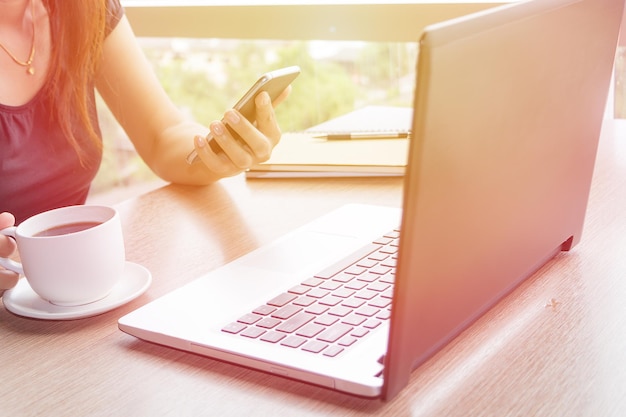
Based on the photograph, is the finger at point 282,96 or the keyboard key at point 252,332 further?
the finger at point 282,96

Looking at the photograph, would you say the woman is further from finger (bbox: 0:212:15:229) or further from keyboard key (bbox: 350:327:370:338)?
keyboard key (bbox: 350:327:370:338)

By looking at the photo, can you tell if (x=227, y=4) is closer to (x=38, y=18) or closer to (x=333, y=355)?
(x=38, y=18)

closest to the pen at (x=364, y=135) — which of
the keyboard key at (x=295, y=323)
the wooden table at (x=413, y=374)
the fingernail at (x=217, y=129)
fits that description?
Answer: the fingernail at (x=217, y=129)

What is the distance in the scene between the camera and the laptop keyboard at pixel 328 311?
606mm

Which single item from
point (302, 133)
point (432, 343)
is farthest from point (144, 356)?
point (302, 133)

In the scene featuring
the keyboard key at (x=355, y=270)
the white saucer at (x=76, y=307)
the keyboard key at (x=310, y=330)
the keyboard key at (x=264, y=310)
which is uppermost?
the keyboard key at (x=355, y=270)

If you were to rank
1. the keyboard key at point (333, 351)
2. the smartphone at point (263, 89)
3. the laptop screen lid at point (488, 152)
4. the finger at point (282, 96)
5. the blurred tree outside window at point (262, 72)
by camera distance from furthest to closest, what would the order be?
the blurred tree outside window at point (262, 72)
the finger at point (282, 96)
the smartphone at point (263, 89)
the keyboard key at point (333, 351)
the laptop screen lid at point (488, 152)

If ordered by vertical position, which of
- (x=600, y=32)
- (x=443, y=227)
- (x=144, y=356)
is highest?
(x=600, y=32)

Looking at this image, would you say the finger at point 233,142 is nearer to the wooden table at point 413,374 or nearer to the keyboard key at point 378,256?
the wooden table at point 413,374

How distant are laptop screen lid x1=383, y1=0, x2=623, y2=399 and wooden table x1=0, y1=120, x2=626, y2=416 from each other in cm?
3

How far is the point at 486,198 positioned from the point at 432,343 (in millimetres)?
115

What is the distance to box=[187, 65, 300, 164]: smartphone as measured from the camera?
0.94 metres

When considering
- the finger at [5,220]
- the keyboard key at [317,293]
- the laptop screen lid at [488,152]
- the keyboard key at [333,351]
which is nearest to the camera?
the laptop screen lid at [488,152]

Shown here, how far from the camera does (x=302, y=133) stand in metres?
1.27
